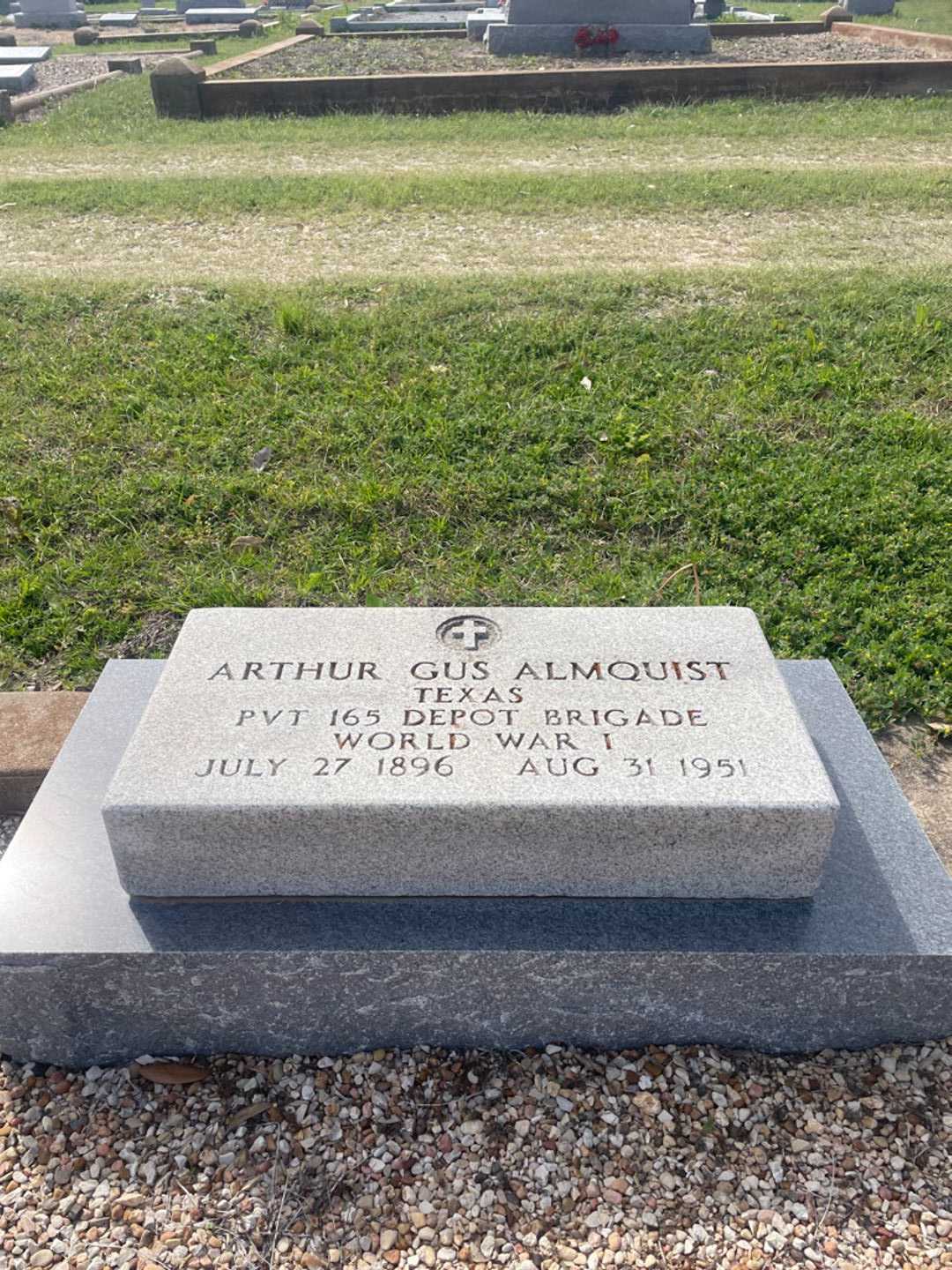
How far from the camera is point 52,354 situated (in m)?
6.25

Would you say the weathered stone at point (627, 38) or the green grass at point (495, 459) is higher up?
the weathered stone at point (627, 38)

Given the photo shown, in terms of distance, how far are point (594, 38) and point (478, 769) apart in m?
16.4

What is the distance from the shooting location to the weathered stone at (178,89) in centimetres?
1321

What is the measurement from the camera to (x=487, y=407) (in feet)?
18.3

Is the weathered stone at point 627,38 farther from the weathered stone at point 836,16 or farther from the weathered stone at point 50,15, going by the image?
the weathered stone at point 50,15

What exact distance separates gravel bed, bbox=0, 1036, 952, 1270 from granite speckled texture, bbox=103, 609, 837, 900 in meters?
0.49

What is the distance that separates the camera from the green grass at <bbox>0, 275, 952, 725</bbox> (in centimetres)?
434

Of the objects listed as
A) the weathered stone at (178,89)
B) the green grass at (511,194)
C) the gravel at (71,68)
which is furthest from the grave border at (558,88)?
the gravel at (71,68)

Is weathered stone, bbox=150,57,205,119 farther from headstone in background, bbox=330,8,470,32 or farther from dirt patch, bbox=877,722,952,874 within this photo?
dirt patch, bbox=877,722,952,874

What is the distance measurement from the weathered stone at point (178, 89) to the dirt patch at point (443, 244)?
5.22 m

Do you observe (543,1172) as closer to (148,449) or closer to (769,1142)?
Result: (769,1142)

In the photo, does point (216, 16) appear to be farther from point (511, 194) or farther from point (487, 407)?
point (487, 407)

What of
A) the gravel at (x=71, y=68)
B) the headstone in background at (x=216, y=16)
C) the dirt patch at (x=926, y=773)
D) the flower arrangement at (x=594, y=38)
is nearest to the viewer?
the dirt patch at (x=926, y=773)

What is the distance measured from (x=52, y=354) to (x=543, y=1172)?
17.8 feet
